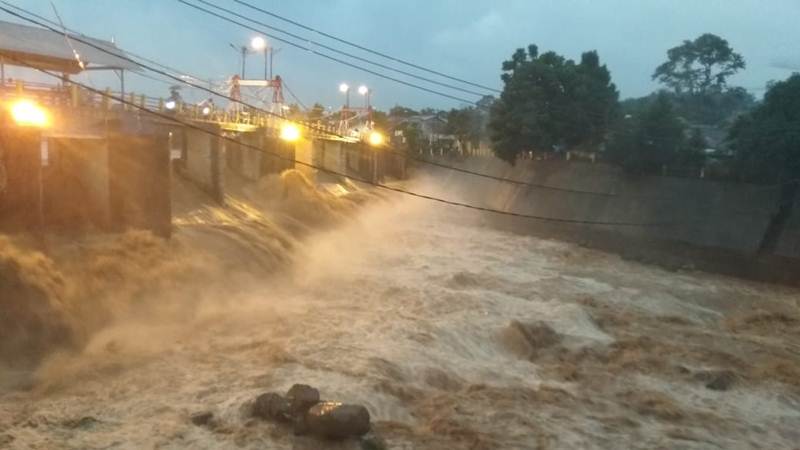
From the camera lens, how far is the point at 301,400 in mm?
10578

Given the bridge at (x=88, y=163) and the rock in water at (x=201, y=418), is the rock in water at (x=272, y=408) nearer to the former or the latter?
the rock in water at (x=201, y=418)

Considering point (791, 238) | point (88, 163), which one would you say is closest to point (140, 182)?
point (88, 163)

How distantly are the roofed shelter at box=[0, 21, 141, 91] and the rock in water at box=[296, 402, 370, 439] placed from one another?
1687 centimetres

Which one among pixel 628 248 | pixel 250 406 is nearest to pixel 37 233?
pixel 250 406

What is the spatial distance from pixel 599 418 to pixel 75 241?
1200 centimetres

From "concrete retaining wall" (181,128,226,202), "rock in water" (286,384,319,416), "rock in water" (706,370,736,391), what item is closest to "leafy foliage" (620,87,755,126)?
"concrete retaining wall" (181,128,226,202)

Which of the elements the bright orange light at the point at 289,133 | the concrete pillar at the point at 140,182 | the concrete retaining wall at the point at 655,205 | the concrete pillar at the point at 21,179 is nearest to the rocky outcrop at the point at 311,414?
the concrete pillar at the point at 21,179

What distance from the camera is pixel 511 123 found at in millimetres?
35031

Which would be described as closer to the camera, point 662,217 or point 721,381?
point 721,381

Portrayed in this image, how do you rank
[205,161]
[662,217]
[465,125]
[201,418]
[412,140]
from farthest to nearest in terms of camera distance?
1. [412,140]
2. [465,125]
3. [662,217]
4. [205,161]
5. [201,418]

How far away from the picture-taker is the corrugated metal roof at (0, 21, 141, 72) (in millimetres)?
22562

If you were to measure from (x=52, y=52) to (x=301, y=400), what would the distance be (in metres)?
18.1

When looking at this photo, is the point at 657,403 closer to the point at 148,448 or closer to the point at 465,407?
the point at 465,407

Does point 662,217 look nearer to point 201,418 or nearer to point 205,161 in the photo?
point 205,161
